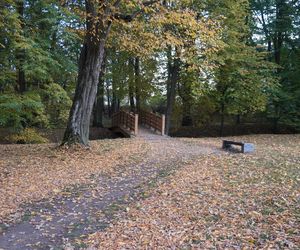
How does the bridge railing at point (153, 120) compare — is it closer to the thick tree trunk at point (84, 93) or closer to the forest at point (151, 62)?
the forest at point (151, 62)

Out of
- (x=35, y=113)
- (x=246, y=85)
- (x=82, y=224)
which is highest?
(x=246, y=85)

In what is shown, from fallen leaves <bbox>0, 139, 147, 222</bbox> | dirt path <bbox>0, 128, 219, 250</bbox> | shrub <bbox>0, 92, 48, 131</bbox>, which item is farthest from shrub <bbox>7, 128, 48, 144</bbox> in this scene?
dirt path <bbox>0, 128, 219, 250</bbox>

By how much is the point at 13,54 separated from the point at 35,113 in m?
2.58

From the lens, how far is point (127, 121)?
18.9m

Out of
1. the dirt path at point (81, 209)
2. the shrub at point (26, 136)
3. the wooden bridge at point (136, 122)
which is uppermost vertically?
the wooden bridge at point (136, 122)

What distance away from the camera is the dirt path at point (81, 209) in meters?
4.74

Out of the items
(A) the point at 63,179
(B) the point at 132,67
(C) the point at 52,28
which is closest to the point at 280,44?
(B) the point at 132,67

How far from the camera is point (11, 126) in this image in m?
14.3

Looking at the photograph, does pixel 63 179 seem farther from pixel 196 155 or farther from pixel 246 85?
pixel 246 85

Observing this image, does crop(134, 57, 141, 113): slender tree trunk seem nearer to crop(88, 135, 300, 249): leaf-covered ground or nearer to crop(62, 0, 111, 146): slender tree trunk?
crop(62, 0, 111, 146): slender tree trunk

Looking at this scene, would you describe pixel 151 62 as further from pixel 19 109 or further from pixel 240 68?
pixel 19 109

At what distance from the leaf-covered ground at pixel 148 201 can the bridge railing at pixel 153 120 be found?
24.4ft

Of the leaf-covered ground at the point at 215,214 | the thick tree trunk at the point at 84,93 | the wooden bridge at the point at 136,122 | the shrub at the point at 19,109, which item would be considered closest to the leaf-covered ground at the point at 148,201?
the leaf-covered ground at the point at 215,214

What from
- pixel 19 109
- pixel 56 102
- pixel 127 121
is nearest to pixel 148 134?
pixel 127 121
